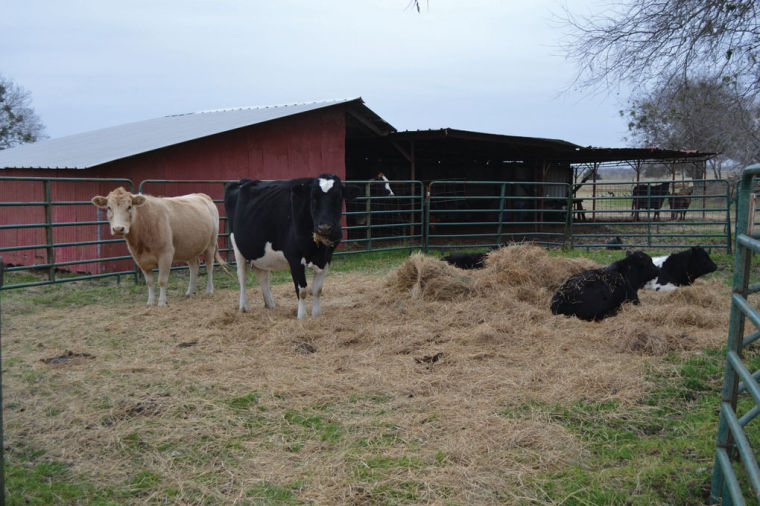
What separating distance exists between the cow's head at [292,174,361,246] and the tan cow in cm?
256

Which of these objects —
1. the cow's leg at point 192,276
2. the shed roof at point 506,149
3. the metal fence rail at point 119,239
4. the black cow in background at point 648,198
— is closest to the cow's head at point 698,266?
the metal fence rail at point 119,239

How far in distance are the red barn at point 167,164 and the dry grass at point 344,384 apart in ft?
13.7

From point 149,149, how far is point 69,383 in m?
7.00

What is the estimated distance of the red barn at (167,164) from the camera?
11.0m

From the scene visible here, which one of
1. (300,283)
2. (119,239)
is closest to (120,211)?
(119,239)

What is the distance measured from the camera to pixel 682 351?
509cm

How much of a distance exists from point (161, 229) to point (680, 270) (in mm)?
6883

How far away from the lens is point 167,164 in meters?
11.6

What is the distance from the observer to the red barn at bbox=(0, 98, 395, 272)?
10992 mm

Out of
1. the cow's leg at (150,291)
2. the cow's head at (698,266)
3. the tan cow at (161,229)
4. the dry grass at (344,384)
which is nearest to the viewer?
the dry grass at (344,384)

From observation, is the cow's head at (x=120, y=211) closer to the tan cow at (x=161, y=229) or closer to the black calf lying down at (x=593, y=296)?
the tan cow at (x=161, y=229)

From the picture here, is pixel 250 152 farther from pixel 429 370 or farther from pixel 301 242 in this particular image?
pixel 429 370

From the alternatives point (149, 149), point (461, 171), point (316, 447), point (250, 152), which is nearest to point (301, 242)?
point (316, 447)

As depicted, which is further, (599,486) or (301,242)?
(301,242)
